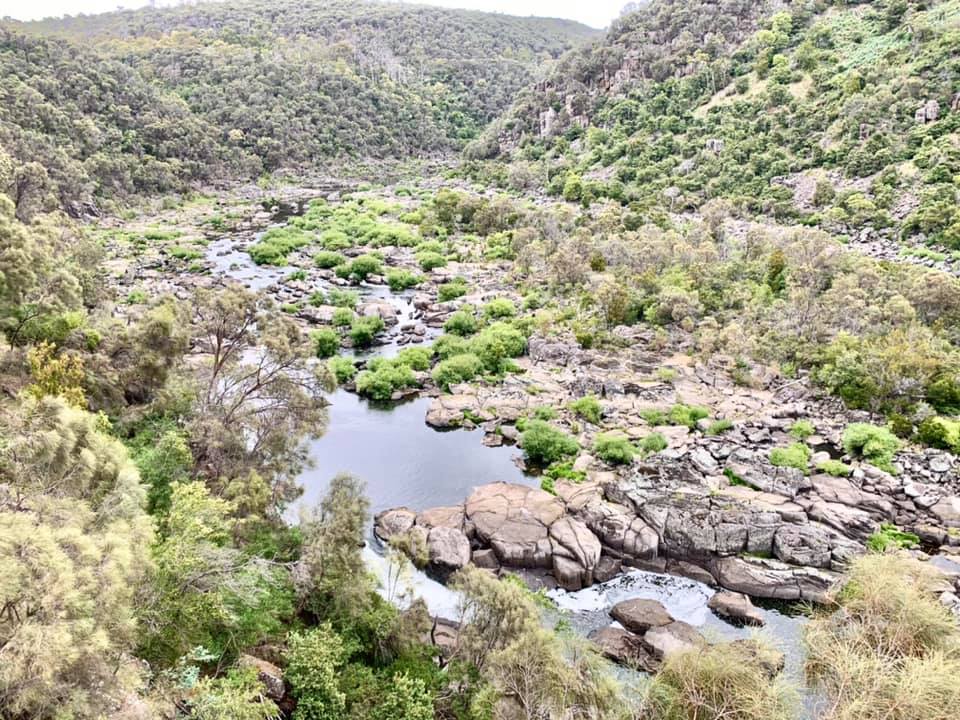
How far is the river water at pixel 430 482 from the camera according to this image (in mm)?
27906

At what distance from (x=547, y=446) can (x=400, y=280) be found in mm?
38094

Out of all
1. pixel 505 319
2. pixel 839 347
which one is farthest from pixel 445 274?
pixel 839 347

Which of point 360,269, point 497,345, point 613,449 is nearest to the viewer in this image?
point 613,449

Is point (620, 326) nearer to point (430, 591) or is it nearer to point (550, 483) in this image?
point (550, 483)

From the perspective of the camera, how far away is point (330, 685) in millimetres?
20391

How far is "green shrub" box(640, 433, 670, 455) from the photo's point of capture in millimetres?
39144

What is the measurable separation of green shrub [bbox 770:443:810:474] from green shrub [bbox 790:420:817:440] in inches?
88.2

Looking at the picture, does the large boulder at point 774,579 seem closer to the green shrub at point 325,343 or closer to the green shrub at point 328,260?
the green shrub at point 325,343

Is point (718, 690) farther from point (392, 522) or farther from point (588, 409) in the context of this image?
point (588, 409)

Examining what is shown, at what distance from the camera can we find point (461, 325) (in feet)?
191

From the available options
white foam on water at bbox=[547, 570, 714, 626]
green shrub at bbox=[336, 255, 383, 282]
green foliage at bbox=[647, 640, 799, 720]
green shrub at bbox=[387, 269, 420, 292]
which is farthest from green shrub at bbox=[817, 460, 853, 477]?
green shrub at bbox=[336, 255, 383, 282]

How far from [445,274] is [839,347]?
4271cm

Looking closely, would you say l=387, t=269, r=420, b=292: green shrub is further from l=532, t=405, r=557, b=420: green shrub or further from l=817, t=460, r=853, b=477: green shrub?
l=817, t=460, r=853, b=477: green shrub

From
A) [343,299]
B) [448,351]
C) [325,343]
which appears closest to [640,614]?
[448,351]
